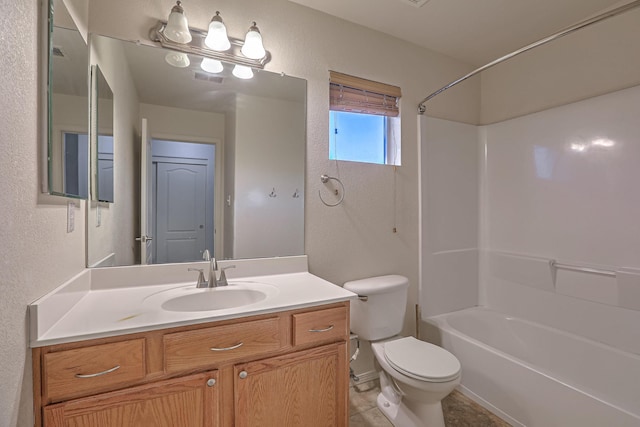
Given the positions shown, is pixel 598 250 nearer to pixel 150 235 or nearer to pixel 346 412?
pixel 346 412

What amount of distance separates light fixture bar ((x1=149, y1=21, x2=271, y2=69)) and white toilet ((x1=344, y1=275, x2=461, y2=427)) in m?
1.45

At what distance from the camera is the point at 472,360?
1942 millimetres

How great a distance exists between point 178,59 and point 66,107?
661mm

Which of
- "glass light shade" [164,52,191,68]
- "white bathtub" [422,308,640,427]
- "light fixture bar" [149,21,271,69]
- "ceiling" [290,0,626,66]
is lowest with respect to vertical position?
"white bathtub" [422,308,640,427]

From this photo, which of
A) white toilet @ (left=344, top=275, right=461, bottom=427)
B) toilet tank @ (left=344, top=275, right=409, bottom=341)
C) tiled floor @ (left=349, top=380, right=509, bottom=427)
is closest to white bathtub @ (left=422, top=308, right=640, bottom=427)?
tiled floor @ (left=349, top=380, right=509, bottom=427)

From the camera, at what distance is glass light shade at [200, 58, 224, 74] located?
62.8 inches

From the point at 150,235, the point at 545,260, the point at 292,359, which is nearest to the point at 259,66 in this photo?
the point at 150,235

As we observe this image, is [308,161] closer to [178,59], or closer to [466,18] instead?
[178,59]

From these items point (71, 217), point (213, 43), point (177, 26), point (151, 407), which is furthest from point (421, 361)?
point (177, 26)

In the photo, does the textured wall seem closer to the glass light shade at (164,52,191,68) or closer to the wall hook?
the glass light shade at (164,52,191,68)

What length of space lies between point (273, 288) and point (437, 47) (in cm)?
220

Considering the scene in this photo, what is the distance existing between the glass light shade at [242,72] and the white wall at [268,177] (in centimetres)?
11

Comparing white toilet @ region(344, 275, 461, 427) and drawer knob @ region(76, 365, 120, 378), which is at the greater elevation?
drawer knob @ region(76, 365, 120, 378)

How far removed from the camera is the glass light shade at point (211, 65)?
1596mm
